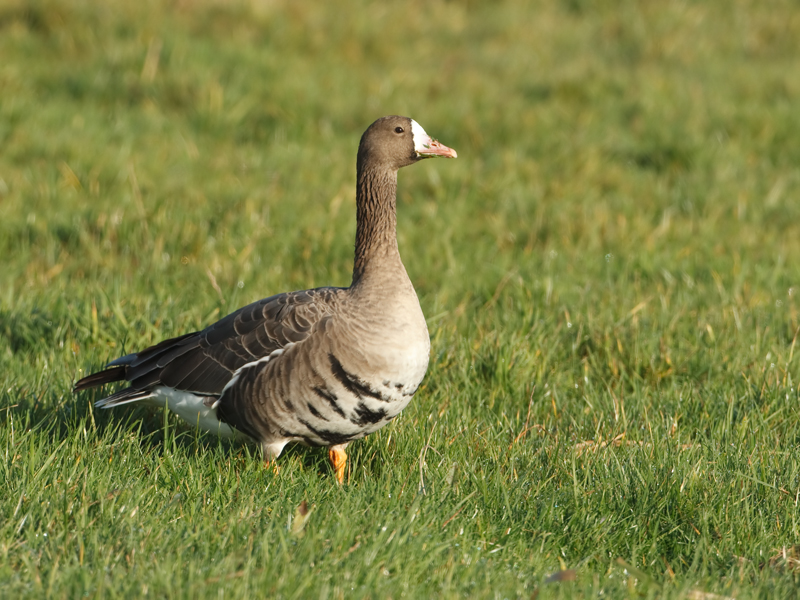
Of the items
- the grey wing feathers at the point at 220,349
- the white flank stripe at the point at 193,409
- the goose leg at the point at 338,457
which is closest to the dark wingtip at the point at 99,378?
the grey wing feathers at the point at 220,349

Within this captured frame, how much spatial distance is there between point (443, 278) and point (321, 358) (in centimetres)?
284

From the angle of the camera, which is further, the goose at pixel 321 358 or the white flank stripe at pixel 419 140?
the white flank stripe at pixel 419 140

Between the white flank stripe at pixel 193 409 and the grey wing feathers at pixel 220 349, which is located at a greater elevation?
the grey wing feathers at pixel 220 349

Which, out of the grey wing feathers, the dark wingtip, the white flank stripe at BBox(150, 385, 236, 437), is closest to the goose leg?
the white flank stripe at BBox(150, 385, 236, 437)

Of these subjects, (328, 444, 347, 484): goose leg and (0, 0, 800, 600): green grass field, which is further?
(328, 444, 347, 484): goose leg

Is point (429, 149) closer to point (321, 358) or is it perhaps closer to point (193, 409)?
point (321, 358)

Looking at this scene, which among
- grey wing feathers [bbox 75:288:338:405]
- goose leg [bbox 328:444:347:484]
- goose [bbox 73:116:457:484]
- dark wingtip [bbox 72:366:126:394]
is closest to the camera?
goose [bbox 73:116:457:484]

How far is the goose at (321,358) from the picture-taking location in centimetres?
404

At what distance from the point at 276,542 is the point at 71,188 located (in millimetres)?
5538

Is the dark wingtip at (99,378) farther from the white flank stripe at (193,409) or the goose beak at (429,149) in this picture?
the goose beak at (429,149)

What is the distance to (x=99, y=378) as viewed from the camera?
460 centimetres

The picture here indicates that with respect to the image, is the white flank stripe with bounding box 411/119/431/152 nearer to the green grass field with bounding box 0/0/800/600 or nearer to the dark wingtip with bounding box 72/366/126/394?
the green grass field with bounding box 0/0/800/600

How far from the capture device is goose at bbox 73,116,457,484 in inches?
159

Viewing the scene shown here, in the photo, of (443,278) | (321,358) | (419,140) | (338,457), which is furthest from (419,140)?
(443,278)
